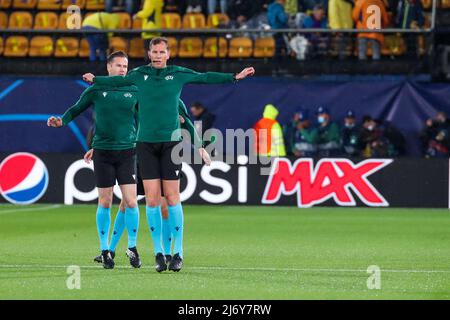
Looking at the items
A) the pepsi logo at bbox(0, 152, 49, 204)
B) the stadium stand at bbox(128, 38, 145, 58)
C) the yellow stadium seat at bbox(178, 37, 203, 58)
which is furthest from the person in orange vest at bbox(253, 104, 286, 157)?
A: the pepsi logo at bbox(0, 152, 49, 204)

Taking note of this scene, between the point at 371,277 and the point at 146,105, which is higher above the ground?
the point at 146,105

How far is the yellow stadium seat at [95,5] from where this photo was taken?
2623 cm

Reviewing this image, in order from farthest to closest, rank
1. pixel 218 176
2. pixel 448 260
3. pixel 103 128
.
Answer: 1. pixel 218 176
2. pixel 448 260
3. pixel 103 128

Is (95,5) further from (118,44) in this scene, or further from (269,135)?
(269,135)

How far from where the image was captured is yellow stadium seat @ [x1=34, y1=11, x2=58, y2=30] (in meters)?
26.4

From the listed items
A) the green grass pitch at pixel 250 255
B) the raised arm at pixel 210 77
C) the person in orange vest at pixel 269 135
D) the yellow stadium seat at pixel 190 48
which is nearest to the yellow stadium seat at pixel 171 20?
the yellow stadium seat at pixel 190 48

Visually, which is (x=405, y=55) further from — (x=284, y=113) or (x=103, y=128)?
(x=103, y=128)

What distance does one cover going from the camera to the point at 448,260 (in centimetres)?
1326

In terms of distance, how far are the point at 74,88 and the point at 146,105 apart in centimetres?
1225

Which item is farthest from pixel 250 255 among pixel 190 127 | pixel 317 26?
pixel 317 26

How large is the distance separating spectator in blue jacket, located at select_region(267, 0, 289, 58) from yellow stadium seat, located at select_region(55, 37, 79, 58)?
3967 millimetres

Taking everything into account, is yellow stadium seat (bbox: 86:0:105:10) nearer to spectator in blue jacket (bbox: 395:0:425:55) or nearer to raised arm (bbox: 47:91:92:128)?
spectator in blue jacket (bbox: 395:0:425:55)
